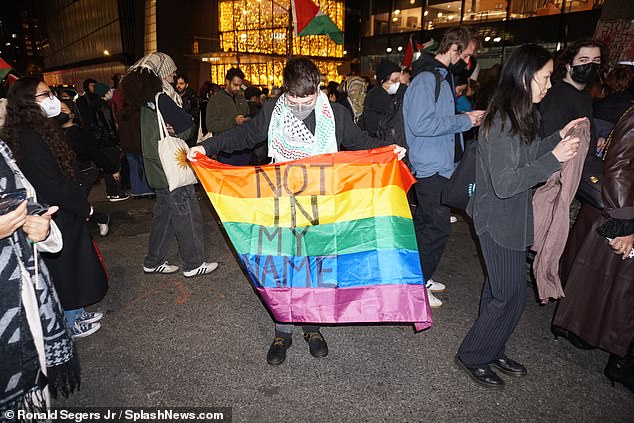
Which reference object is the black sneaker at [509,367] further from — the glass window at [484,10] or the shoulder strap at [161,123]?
the glass window at [484,10]

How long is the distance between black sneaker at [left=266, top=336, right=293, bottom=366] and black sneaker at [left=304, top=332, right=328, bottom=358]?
16cm

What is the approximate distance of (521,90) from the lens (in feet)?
7.68

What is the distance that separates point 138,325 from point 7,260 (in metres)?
1.94

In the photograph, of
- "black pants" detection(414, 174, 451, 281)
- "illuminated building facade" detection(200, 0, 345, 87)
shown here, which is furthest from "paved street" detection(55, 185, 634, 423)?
"illuminated building facade" detection(200, 0, 345, 87)

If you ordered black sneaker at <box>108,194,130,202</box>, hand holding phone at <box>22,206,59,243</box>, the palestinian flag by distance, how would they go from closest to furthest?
1. hand holding phone at <box>22,206,59,243</box>
2. the palestinian flag
3. black sneaker at <box>108,194,130,202</box>

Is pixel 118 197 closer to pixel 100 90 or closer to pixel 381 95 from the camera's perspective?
pixel 100 90

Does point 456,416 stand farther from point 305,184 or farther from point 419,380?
point 305,184

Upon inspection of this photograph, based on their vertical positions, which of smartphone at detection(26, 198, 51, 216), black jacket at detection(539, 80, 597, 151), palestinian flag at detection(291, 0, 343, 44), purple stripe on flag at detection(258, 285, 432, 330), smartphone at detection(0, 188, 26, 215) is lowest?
purple stripe on flag at detection(258, 285, 432, 330)

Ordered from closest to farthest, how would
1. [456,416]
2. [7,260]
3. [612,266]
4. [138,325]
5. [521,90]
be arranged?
[7,260] → [521,90] → [456,416] → [612,266] → [138,325]

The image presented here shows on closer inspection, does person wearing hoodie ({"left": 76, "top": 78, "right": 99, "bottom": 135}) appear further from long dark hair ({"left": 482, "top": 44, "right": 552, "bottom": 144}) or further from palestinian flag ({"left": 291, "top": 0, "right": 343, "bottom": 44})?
long dark hair ({"left": 482, "top": 44, "right": 552, "bottom": 144})

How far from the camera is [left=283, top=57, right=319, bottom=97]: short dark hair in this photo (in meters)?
2.68

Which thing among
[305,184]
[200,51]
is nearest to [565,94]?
[305,184]

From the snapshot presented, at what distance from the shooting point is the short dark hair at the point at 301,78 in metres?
2.68

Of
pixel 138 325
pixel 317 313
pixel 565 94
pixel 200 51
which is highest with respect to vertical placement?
pixel 200 51
